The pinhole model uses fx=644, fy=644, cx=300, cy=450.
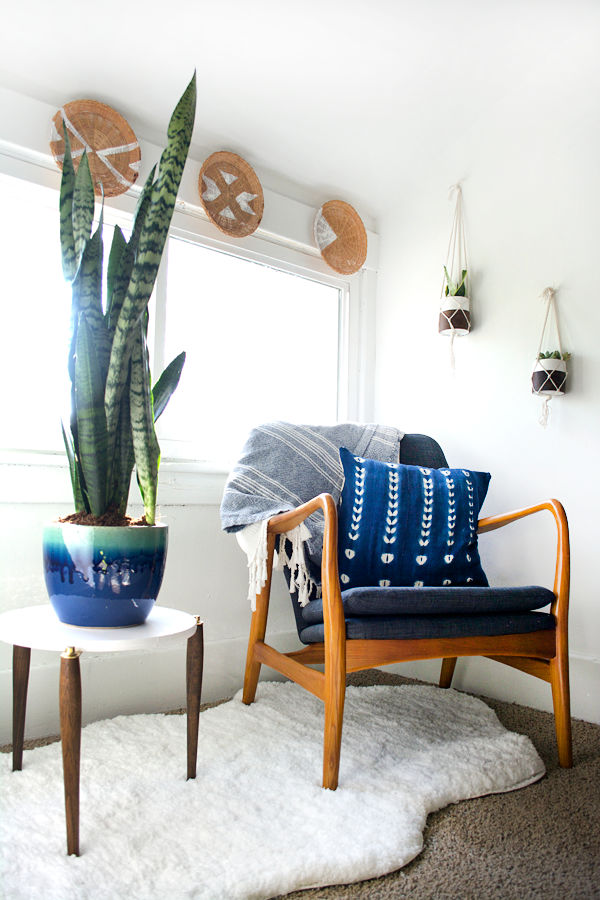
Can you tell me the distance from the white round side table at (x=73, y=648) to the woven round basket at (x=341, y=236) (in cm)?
176

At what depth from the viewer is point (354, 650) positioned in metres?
1.49

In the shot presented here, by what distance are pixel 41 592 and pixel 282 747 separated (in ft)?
2.68

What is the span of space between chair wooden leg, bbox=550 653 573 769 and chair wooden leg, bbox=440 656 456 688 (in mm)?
607

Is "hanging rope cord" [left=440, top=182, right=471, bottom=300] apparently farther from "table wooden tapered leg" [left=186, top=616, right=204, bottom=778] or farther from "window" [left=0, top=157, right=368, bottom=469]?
"table wooden tapered leg" [left=186, top=616, right=204, bottom=778]

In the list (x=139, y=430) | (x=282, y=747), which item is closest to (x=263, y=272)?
(x=139, y=430)

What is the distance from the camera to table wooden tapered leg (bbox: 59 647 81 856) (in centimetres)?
113

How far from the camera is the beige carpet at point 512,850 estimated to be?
1.10 m

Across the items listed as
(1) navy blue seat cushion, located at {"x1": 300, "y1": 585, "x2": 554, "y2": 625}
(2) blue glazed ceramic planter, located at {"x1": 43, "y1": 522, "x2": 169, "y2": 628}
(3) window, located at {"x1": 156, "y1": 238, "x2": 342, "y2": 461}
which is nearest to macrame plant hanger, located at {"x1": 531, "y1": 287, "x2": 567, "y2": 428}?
(1) navy blue seat cushion, located at {"x1": 300, "y1": 585, "x2": 554, "y2": 625}

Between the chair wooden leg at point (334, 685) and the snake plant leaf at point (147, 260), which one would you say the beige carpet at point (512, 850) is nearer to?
the chair wooden leg at point (334, 685)

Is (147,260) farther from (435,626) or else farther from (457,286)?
(457,286)

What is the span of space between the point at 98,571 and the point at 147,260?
2.03ft

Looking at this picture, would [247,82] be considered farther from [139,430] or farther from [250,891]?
[250,891]

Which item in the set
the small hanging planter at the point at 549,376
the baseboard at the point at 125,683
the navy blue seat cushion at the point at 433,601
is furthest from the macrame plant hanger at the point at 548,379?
the baseboard at the point at 125,683

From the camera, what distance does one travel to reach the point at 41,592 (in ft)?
6.13
